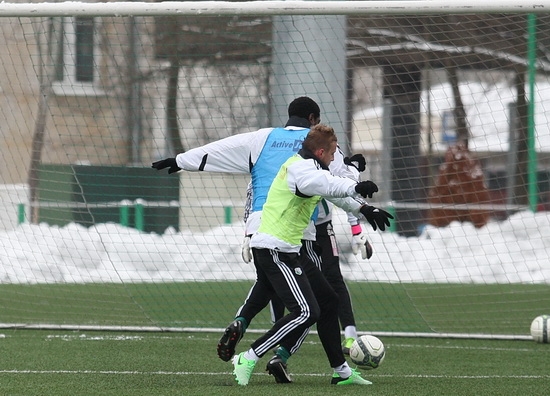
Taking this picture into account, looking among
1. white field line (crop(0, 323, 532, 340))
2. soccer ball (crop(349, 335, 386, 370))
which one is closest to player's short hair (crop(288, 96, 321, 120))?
soccer ball (crop(349, 335, 386, 370))

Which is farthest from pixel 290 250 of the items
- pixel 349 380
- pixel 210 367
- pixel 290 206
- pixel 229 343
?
pixel 210 367

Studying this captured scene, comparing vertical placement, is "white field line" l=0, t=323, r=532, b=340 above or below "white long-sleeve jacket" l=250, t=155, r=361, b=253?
below

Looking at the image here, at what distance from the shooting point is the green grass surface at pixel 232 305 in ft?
40.0

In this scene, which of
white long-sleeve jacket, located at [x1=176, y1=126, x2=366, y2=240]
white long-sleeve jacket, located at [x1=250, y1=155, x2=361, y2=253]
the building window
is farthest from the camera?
the building window

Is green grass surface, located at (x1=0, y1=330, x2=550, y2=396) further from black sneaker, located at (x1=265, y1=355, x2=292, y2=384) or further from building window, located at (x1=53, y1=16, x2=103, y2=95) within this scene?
building window, located at (x1=53, y1=16, x2=103, y2=95)

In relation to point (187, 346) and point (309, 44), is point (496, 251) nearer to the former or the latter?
point (309, 44)

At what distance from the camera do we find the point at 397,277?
14.5 metres

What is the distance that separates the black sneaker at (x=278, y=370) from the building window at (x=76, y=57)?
17.8 ft

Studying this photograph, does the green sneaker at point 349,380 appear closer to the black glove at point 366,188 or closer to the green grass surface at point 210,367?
the green grass surface at point 210,367

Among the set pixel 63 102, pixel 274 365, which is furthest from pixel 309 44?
pixel 274 365

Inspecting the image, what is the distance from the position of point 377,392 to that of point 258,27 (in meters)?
6.80

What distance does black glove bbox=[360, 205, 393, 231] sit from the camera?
710 centimetres

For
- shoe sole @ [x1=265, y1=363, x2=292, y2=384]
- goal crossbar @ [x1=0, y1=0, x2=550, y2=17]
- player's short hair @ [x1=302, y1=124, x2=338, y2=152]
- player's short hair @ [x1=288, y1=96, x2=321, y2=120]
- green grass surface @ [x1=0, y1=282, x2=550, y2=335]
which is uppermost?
goal crossbar @ [x1=0, y1=0, x2=550, y2=17]

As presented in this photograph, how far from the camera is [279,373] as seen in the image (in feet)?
26.0
